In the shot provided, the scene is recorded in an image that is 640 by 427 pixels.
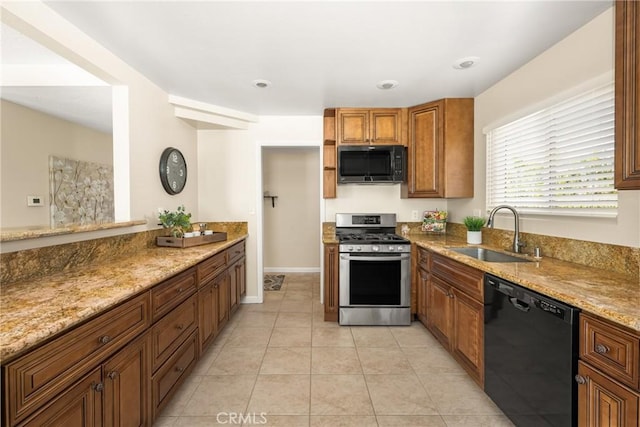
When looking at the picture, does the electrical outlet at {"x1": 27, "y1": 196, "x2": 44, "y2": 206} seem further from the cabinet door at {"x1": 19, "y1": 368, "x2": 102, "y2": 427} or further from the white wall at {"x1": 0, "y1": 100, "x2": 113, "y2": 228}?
the cabinet door at {"x1": 19, "y1": 368, "x2": 102, "y2": 427}

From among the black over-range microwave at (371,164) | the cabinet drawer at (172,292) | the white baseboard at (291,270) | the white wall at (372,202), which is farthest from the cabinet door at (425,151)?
the white baseboard at (291,270)

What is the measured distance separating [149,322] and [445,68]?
2696mm

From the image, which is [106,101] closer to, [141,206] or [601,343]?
[141,206]

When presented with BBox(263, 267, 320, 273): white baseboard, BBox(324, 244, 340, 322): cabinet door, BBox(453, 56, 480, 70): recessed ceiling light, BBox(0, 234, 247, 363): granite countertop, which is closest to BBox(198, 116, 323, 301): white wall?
BBox(324, 244, 340, 322): cabinet door

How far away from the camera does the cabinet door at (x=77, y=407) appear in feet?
3.01

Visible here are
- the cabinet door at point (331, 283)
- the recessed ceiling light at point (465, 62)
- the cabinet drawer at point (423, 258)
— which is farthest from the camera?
the cabinet door at point (331, 283)

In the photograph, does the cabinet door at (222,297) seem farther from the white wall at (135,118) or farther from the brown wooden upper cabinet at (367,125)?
the brown wooden upper cabinet at (367,125)

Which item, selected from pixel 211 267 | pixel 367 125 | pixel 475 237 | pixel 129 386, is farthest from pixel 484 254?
pixel 129 386

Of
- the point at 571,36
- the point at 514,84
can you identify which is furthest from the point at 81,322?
the point at 514,84

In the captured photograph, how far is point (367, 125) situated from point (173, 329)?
8.87 feet

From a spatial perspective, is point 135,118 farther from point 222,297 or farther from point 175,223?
point 222,297

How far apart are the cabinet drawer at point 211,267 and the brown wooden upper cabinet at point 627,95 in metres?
2.49

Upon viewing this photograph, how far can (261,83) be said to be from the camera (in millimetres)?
2582

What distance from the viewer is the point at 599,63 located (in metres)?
1.67
